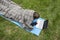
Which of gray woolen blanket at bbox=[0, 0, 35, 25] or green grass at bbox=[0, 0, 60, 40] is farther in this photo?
gray woolen blanket at bbox=[0, 0, 35, 25]

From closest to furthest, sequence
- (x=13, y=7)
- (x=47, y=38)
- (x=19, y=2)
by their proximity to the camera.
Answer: (x=47, y=38) < (x=13, y=7) < (x=19, y=2)

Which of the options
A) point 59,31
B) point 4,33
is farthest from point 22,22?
point 59,31

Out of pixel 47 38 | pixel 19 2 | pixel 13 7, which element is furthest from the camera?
pixel 19 2

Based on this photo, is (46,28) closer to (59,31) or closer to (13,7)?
(59,31)

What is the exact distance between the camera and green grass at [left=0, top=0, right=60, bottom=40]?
12.6 feet

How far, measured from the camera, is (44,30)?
4004mm

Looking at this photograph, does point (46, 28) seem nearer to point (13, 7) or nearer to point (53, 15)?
point (53, 15)

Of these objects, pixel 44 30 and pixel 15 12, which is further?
pixel 15 12

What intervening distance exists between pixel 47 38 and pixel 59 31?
312 mm

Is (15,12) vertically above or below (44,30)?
above

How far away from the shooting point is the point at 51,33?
396cm

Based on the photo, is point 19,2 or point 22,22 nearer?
point 22,22

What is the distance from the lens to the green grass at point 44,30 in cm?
385

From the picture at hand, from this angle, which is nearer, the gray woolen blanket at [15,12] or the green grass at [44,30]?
the green grass at [44,30]
